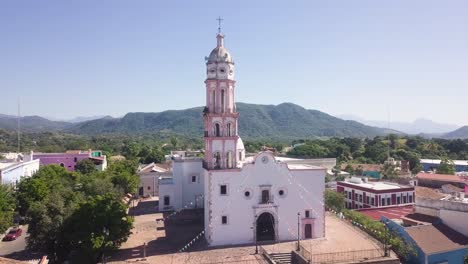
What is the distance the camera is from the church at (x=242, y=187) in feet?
95.8

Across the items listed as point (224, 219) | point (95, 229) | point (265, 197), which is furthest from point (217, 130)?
point (95, 229)

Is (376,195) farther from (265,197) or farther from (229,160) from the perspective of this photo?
(229,160)

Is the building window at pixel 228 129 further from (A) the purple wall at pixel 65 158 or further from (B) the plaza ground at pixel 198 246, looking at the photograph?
(A) the purple wall at pixel 65 158

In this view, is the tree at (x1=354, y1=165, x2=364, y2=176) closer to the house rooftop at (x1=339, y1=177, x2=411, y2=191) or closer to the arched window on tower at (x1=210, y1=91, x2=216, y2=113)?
the house rooftop at (x1=339, y1=177, x2=411, y2=191)

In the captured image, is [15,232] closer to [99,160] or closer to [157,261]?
[157,261]

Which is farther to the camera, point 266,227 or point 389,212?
point 389,212

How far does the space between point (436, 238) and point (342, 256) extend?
7224 millimetres

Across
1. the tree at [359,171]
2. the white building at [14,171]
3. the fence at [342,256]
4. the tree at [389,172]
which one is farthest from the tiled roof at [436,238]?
the white building at [14,171]

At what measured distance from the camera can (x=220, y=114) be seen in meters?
29.9

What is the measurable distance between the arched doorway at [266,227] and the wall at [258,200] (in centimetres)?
55

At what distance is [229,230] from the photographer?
2922cm

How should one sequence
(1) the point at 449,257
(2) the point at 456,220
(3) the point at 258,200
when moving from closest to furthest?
(1) the point at 449,257 → (2) the point at 456,220 → (3) the point at 258,200

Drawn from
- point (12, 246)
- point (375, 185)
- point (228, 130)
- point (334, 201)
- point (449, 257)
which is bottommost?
point (12, 246)

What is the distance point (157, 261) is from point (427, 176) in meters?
44.6
